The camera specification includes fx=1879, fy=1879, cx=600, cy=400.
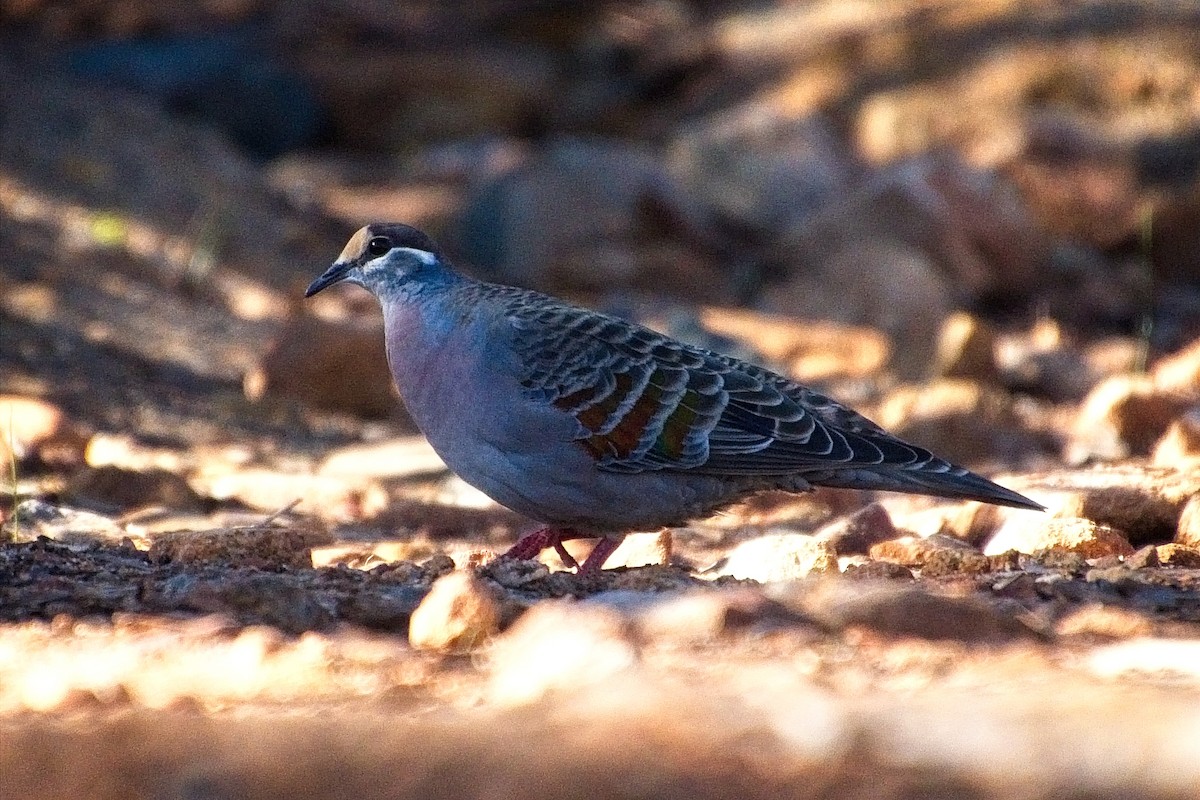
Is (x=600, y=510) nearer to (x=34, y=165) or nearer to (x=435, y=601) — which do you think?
(x=435, y=601)

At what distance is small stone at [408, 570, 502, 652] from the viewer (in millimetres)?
3863

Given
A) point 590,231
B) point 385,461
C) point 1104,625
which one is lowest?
Result: point 1104,625

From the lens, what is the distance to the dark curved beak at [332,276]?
6.27 meters

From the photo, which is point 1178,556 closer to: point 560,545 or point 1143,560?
point 1143,560

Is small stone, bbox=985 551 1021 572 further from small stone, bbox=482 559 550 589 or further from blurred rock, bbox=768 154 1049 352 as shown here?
blurred rock, bbox=768 154 1049 352

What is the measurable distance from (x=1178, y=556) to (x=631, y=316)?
20.1ft

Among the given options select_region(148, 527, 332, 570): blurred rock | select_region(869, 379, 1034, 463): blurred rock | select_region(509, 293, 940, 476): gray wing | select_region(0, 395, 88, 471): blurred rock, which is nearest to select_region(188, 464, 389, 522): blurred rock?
select_region(0, 395, 88, 471): blurred rock

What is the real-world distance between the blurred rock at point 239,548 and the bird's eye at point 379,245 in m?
1.35

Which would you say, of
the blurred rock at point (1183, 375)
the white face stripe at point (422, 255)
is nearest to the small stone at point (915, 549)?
the white face stripe at point (422, 255)

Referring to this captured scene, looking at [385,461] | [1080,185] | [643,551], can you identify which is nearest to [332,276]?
[643,551]

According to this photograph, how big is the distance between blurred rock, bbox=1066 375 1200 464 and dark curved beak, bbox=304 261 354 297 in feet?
10.1

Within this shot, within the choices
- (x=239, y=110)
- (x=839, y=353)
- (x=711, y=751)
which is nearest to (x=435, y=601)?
(x=711, y=751)

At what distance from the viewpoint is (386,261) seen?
6.12 m

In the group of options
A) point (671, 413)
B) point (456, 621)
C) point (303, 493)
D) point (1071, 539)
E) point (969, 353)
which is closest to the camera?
point (456, 621)
